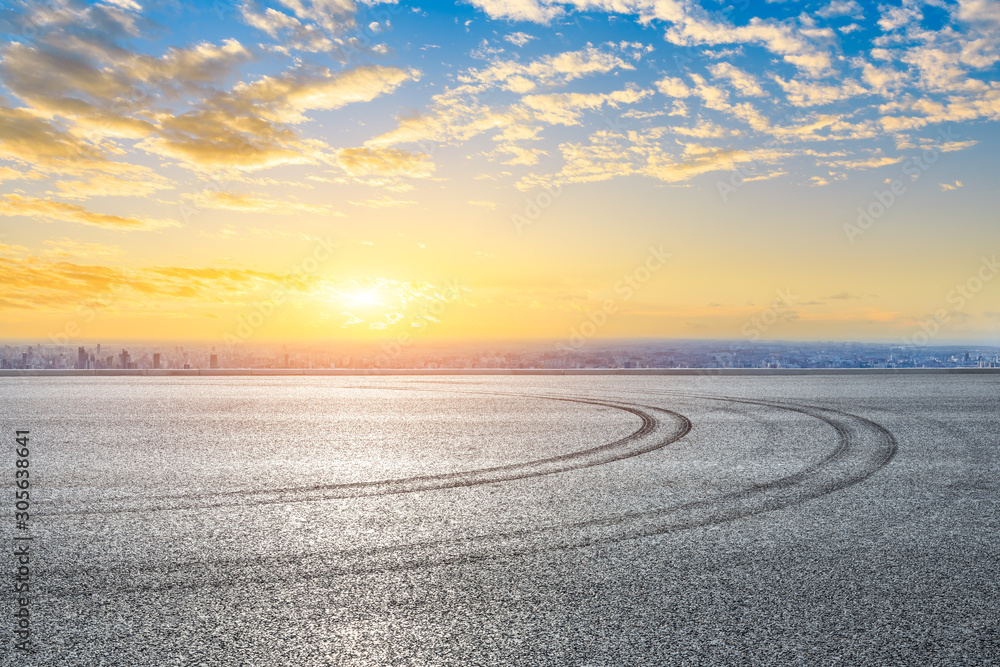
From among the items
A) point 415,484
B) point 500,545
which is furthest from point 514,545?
point 415,484

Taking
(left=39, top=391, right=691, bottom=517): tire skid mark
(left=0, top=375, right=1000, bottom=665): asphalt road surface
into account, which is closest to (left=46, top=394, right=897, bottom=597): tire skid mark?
(left=0, top=375, right=1000, bottom=665): asphalt road surface

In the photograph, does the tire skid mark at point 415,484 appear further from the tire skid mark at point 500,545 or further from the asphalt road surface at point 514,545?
the tire skid mark at point 500,545

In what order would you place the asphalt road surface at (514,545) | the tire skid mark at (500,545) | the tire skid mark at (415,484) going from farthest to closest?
the tire skid mark at (415,484)
the tire skid mark at (500,545)
the asphalt road surface at (514,545)

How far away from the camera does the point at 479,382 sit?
22.0 metres

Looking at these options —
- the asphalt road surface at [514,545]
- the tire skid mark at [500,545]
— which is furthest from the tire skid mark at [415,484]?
the tire skid mark at [500,545]

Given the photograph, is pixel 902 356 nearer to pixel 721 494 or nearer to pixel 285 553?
pixel 721 494

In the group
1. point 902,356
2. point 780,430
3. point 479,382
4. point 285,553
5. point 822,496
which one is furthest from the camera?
point 902,356

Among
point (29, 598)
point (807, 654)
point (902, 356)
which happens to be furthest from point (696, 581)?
point (902, 356)

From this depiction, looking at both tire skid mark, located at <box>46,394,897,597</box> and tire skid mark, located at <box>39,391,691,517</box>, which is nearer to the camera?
tire skid mark, located at <box>46,394,897,597</box>

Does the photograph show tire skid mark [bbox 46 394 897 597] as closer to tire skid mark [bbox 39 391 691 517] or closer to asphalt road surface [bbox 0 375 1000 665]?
asphalt road surface [bbox 0 375 1000 665]

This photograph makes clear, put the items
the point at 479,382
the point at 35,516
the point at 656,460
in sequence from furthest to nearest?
the point at 479,382 → the point at 656,460 → the point at 35,516

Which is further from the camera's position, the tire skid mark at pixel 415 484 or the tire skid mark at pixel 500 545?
the tire skid mark at pixel 415 484

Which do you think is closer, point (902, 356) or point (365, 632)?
point (365, 632)

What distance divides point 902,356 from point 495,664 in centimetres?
3235
